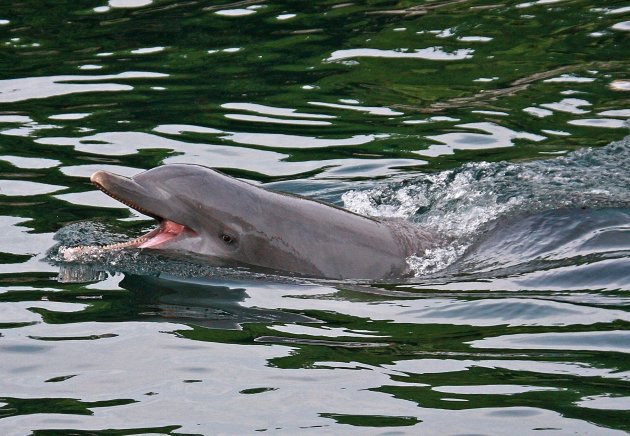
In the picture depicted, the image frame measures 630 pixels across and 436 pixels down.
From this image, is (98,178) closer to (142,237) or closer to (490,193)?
(142,237)

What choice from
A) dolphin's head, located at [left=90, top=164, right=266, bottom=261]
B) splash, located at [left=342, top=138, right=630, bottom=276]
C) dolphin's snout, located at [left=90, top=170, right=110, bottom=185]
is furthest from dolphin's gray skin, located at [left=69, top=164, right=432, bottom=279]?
splash, located at [left=342, top=138, right=630, bottom=276]

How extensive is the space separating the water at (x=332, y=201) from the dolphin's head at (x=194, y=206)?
0.18 metres

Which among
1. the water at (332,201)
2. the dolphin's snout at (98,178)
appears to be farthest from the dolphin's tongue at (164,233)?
the dolphin's snout at (98,178)

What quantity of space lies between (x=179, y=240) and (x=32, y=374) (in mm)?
1788

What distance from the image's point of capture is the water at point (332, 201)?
258 inches

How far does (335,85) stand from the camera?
1405 centimetres

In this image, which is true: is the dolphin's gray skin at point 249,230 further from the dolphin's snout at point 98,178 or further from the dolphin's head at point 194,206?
the dolphin's snout at point 98,178

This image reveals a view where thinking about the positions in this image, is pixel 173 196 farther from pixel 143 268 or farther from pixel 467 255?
pixel 467 255

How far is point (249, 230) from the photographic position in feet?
27.8

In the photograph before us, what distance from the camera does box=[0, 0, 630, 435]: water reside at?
6.55 meters

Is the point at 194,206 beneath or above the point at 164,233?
above

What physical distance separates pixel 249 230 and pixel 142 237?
72 cm

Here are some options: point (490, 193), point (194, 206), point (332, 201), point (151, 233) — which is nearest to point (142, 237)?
point (151, 233)

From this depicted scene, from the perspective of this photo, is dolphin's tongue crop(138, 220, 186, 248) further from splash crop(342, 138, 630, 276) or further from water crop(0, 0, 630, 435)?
splash crop(342, 138, 630, 276)
